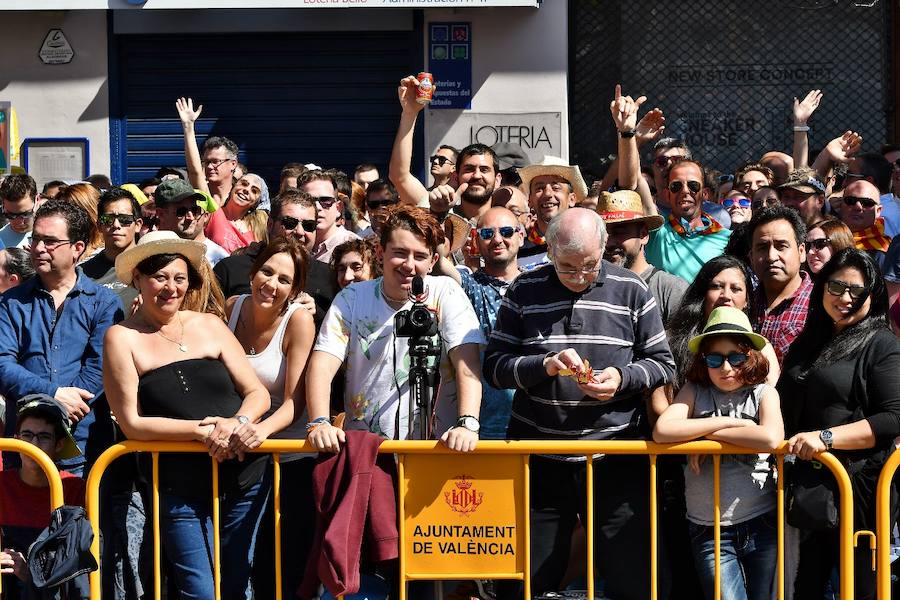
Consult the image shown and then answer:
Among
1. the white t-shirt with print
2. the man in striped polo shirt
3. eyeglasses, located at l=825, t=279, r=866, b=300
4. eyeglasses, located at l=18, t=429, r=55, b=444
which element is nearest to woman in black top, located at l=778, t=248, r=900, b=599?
eyeglasses, located at l=825, t=279, r=866, b=300

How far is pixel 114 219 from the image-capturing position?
23.8 feet

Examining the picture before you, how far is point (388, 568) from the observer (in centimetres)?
562

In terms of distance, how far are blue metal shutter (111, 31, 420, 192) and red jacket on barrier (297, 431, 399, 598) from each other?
7.23 meters

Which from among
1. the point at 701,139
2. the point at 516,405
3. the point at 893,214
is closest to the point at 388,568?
the point at 516,405

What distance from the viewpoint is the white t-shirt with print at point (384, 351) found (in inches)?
223

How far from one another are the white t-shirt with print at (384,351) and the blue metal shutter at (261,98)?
6762 millimetres

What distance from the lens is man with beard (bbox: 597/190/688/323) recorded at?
20.6 ft

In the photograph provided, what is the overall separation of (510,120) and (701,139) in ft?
6.14

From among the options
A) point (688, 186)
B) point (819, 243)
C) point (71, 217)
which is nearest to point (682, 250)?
point (688, 186)

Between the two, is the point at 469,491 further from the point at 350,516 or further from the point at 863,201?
the point at 863,201

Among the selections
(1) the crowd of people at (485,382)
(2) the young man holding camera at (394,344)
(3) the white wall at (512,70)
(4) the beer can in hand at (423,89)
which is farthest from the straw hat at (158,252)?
(3) the white wall at (512,70)

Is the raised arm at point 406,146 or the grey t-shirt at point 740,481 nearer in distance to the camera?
the grey t-shirt at point 740,481

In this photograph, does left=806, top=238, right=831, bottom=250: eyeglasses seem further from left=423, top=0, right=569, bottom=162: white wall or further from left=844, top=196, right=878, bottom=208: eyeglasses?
left=423, top=0, right=569, bottom=162: white wall

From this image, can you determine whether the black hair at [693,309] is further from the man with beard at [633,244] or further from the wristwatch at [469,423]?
the wristwatch at [469,423]
